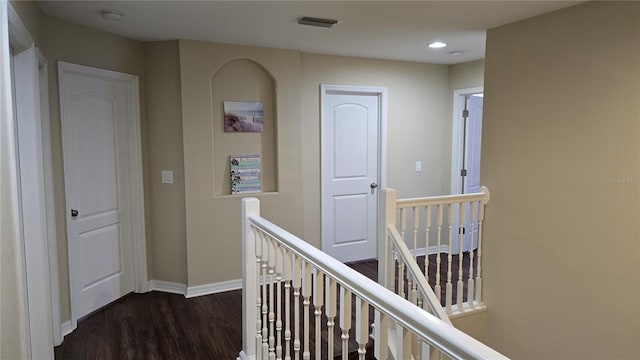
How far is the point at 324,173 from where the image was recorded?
4566 millimetres

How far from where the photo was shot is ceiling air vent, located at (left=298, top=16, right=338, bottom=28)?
9.99 ft

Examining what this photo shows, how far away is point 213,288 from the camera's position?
155 inches

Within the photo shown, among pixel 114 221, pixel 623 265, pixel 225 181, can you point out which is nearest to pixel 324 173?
pixel 225 181

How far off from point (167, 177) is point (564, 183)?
308 cm

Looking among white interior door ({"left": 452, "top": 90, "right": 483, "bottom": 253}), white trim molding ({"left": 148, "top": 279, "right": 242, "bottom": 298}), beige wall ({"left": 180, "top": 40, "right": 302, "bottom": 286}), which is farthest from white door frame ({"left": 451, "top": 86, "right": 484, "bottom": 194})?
white trim molding ({"left": 148, "top": 279, "right": 242, "bottom": 298})

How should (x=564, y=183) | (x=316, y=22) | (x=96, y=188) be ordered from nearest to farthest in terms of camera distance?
(x=564, y=183)
(x=316, y=22)
(x=96, y=188)

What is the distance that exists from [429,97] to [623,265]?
288 cm

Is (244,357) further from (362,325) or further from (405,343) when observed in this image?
(405,343)

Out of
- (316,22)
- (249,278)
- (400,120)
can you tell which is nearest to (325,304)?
(249,278)

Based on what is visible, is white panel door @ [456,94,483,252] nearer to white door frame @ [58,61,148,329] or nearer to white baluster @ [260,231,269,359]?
white baluster @ [260,231,269,359]

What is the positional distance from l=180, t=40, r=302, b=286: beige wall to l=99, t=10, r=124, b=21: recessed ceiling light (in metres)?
0.74

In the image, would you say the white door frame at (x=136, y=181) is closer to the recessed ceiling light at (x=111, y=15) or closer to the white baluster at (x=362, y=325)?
the recessed ceiling light at (x=111, y=15)

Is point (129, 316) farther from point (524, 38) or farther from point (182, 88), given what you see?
point (524, 38)

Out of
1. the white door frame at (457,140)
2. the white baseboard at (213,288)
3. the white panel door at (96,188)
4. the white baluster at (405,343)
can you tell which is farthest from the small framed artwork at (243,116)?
the white baluster at (405,343)
